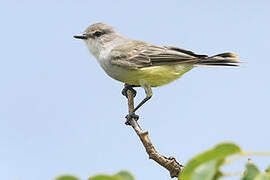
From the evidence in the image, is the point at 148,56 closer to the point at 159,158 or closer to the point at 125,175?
the point at 159,158

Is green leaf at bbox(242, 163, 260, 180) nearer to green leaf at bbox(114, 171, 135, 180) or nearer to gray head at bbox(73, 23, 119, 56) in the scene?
green leaf at bbox(114, 171, 135, 180)

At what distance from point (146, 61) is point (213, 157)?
689cm

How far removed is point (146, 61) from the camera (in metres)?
8.65

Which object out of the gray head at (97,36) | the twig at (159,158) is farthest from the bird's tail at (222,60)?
the twig at (159,158)

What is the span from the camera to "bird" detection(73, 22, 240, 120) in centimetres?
820

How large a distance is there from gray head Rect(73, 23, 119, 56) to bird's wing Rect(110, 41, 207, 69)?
372 millimetres

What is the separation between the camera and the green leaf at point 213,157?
178 cm

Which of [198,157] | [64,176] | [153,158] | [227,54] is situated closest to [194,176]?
[198,157]

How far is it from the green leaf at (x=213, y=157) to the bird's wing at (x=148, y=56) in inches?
255

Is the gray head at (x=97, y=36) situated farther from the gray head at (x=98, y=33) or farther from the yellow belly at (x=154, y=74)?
the yellow belly at (x=154, y=74)

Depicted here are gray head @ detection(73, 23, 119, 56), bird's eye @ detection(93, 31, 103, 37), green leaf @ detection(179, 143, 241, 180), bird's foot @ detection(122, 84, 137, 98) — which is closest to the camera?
green leaf @ detection(179, 143, 241, 180)

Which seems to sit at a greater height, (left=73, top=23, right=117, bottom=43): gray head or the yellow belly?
(left=73, top=23, right=117, bottom=43): gray head

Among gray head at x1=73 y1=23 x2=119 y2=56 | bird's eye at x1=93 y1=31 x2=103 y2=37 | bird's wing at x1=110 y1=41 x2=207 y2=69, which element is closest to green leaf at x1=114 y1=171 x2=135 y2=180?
bird's wing at x1=110 y1=41 x2=207 y2=69

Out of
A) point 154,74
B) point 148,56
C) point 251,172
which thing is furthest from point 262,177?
point 148,56
